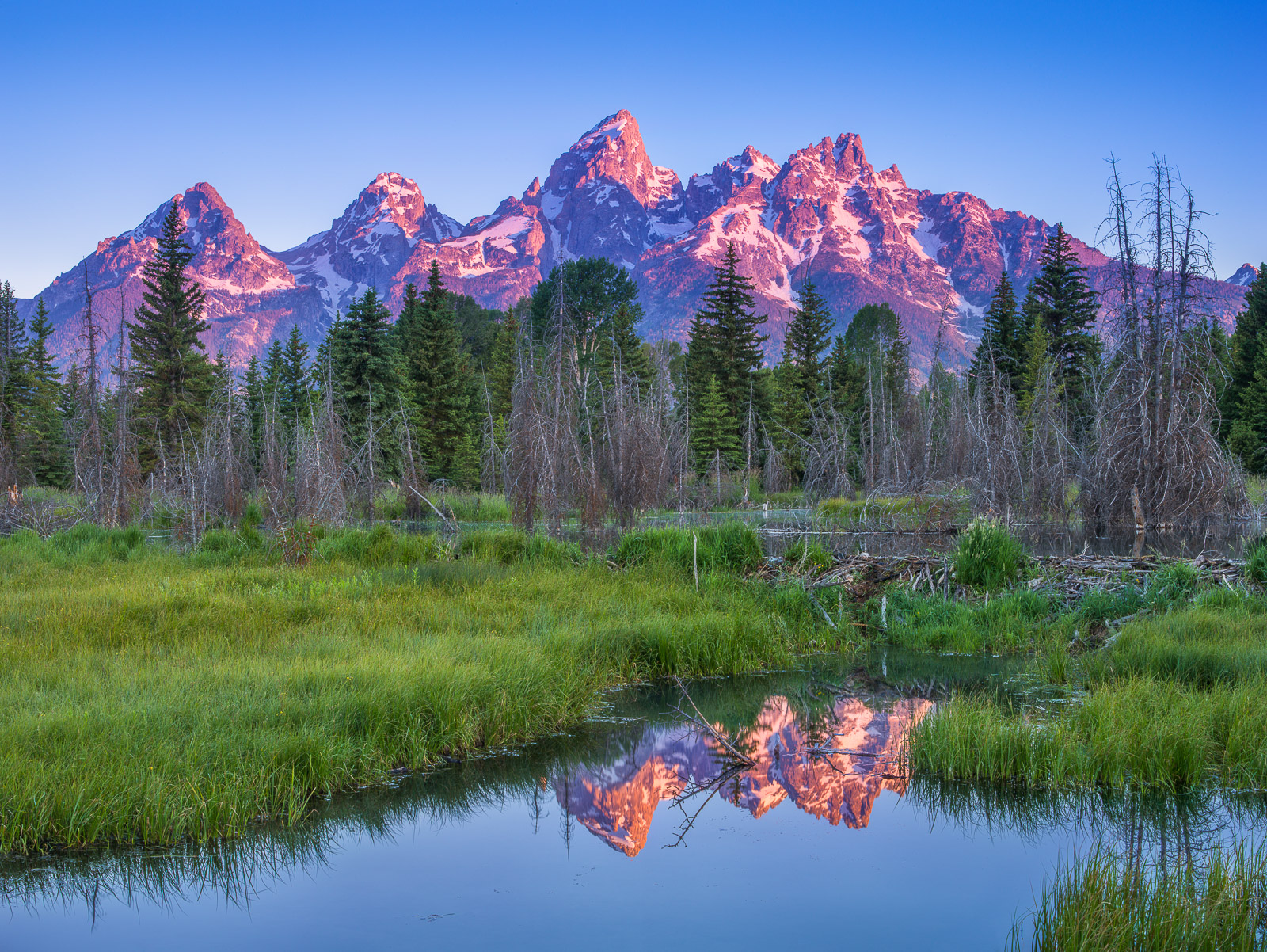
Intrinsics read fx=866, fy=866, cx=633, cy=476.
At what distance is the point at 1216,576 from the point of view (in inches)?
459

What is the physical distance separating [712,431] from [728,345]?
24.5 feet

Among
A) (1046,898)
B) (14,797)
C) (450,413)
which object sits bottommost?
(1046,898)

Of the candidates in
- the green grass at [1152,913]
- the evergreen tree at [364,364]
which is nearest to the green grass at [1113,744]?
the green grass at [1152,913]

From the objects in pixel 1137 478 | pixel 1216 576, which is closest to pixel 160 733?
pixel 1216 576

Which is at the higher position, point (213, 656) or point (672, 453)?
point (672, 453)

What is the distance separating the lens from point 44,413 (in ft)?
140

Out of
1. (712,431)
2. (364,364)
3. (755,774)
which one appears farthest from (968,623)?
(712,431)

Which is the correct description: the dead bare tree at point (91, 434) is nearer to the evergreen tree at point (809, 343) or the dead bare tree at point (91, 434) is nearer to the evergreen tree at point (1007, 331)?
the evergreen tree at point (809, 343)

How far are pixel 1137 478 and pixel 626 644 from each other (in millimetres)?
13730

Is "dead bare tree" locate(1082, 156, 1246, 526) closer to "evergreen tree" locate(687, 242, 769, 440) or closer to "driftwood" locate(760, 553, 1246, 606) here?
"driftwood" locate(760, 553, 1246, 606)

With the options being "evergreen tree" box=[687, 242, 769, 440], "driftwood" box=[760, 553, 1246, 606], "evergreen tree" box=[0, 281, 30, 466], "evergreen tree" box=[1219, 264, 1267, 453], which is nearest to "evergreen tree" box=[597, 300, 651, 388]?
"evergreen tree" box=[687, 242, 769, 440]

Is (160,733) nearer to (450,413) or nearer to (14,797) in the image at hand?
(14,797)

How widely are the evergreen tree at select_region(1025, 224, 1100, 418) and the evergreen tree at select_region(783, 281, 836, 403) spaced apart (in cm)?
1116

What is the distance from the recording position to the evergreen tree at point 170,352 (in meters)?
37.0
